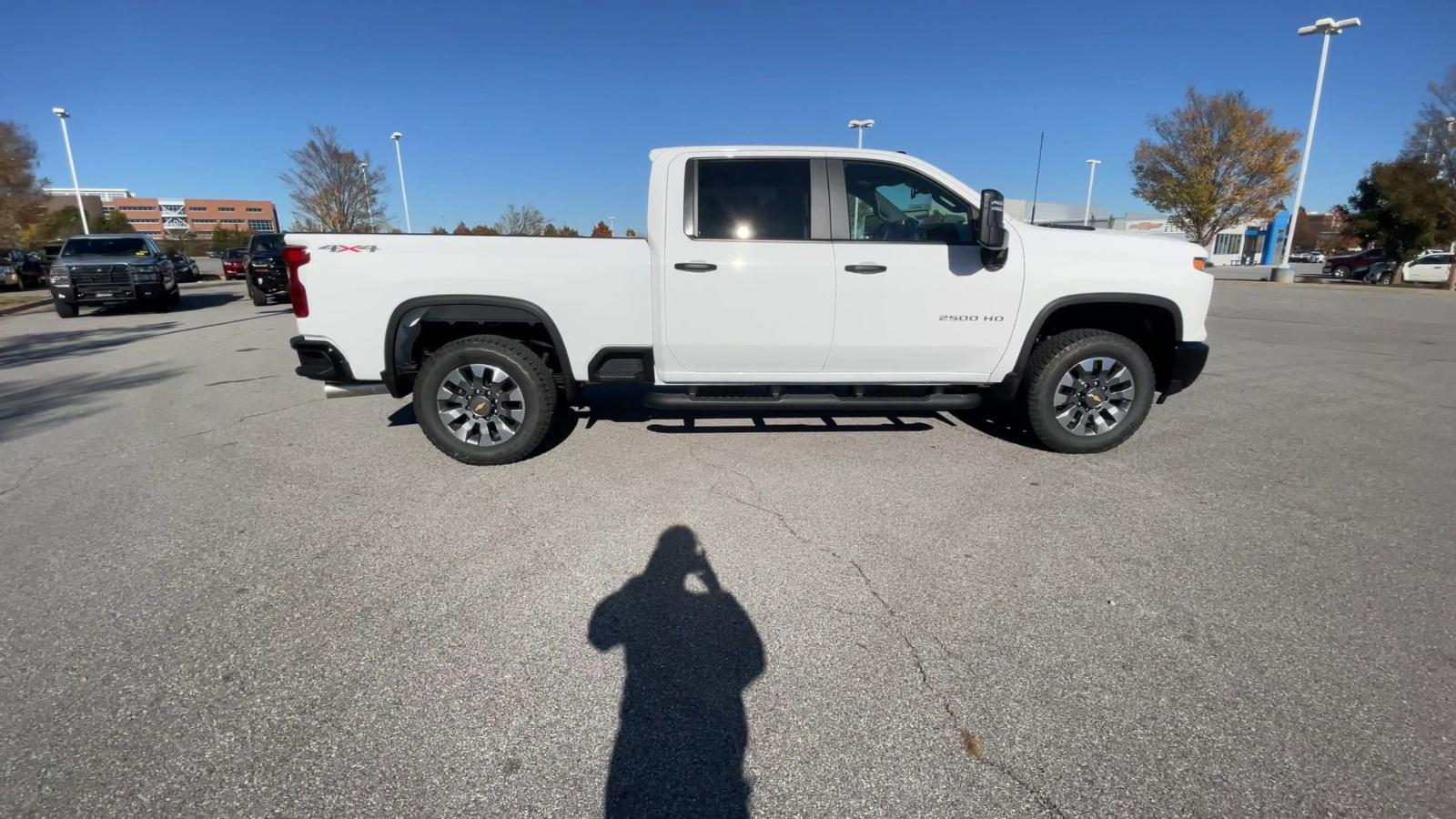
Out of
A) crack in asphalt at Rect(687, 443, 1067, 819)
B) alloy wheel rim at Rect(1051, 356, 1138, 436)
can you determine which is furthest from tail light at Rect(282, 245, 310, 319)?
alloy wheel rim at Rect(1051, 356, 1138, 436)

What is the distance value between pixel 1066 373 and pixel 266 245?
20.3 meters

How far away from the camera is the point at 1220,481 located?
177 inches

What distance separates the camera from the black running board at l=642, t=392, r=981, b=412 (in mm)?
4582

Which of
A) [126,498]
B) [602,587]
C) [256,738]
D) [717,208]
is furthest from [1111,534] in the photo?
[126,498]

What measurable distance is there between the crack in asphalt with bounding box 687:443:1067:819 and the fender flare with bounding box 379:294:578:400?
1.58 meters

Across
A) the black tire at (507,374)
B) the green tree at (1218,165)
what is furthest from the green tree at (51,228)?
the green tree at (1218,165)

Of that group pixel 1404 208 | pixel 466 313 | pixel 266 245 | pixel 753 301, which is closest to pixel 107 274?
pixel 266 245

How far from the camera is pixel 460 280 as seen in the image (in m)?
4.42

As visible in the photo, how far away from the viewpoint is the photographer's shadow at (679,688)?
1.99 meters

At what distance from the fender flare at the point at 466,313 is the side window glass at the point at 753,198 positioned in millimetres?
1219

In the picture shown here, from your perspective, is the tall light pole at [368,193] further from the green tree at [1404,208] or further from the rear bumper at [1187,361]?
the green tree at [1404,208]

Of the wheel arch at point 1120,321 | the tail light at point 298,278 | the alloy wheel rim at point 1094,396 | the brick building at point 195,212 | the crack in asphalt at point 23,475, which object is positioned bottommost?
the crack in asphalt at point 23,475

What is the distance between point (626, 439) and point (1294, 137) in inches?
1647

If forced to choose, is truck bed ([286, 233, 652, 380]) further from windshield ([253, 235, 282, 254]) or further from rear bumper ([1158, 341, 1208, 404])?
windshield ([253, 235, 282, 254])
